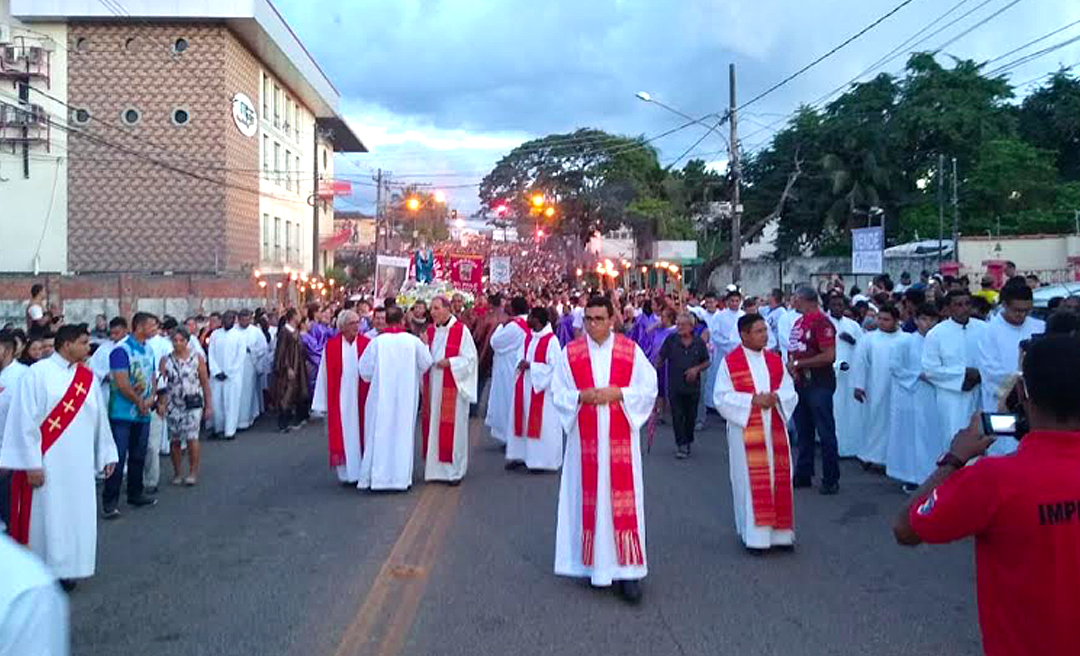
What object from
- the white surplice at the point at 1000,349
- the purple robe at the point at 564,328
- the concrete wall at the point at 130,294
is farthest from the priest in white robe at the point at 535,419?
the concrete wall at the point at 130,294

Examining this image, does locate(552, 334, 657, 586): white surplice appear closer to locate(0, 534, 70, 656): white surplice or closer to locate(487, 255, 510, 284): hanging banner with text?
locate(0, 534, 70, 656): white surplice

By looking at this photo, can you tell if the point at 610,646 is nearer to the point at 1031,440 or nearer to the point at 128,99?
the point at 1031,440

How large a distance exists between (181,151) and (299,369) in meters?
25.9

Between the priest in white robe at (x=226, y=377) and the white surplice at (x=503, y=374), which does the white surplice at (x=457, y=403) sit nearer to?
the white surplice at (x=503, y=374)

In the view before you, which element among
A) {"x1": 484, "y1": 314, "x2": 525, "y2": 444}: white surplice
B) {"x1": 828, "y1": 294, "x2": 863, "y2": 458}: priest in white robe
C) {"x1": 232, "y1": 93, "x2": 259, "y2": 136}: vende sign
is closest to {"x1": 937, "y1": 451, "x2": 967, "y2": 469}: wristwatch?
{"x1": 828, "y1": 294, "x2": 863, "y2": 458}: priest in white robe

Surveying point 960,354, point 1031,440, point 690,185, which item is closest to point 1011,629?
point 1031,440

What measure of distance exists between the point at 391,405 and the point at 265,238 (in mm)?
36950

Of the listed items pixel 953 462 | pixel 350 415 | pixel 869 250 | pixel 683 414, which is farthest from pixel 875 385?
pixel 869 250

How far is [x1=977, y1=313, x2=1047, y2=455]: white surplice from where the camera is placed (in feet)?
31.8

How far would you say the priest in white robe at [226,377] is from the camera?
639 inches

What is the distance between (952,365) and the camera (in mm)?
10469

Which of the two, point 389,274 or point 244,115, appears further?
point 244,115

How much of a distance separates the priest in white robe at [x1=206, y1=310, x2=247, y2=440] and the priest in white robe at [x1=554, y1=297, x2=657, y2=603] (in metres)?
9.74

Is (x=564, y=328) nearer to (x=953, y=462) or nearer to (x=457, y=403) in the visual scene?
(x=457, y=403)
